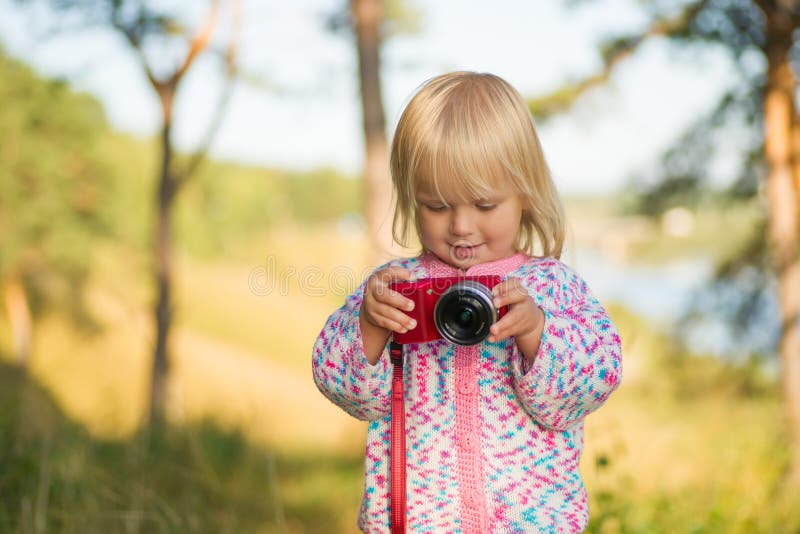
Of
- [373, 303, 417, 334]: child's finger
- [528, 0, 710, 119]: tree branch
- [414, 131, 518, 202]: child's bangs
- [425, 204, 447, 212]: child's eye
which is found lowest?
[373, 303, 417, 334]: child's finger

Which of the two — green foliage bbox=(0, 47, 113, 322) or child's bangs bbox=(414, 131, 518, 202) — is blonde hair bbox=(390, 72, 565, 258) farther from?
green foliage bbox=(0, 47, 113, 322)

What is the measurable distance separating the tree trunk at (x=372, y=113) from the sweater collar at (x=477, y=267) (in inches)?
132

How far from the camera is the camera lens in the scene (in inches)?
49.3

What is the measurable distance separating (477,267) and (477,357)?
0.18m

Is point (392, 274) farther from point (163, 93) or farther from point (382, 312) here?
point (163, 93)

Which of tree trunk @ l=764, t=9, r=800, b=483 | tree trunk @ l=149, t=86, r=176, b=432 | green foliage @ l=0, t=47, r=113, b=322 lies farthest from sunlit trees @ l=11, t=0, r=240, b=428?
green foliage @ l=0, t=47, r=113, b=322

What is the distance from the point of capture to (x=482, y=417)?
1434 mm

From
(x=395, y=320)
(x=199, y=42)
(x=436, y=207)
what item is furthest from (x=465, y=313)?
(x=199, y=42)

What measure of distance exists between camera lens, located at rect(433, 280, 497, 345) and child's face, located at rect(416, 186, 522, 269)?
0.54 feet

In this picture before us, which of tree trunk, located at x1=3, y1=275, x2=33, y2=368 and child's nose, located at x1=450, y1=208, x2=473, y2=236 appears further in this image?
tree trunk, located at x1=3, y1=275, x2=33, y2=368

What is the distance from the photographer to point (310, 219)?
46.2m

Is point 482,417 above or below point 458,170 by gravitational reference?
below

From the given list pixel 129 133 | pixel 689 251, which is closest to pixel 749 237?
pixel 689 251

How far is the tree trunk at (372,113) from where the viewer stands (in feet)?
16.5
